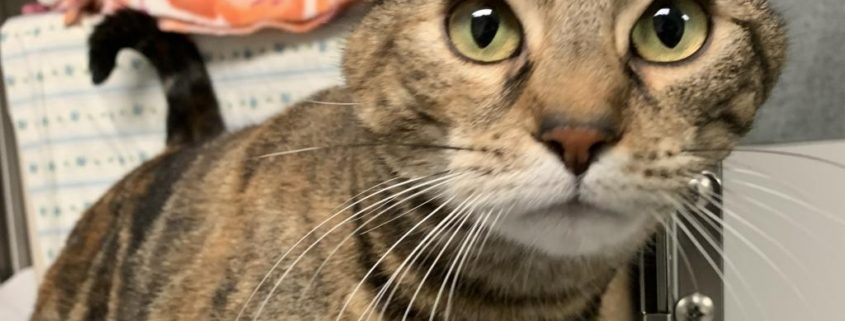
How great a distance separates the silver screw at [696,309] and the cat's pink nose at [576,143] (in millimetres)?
666

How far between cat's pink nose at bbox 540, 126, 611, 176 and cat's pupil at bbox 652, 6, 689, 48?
5.1 inches

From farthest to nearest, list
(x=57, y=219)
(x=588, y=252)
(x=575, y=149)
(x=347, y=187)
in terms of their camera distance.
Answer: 1. (x=57, y=219)
2. (x=347, y=187)
3. (x=588, y=252)
4. (x=575, y=149)

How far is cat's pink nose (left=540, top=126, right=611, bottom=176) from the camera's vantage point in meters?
0.53

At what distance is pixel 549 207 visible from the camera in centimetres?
57

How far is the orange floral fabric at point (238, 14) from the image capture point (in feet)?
4.63

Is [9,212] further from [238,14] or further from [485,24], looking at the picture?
[485,24]

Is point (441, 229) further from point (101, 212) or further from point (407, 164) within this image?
point (101, 212)

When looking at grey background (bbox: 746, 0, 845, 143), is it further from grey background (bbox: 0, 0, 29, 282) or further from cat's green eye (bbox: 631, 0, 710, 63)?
grey background (bbox: 0, 0, 29, 282)

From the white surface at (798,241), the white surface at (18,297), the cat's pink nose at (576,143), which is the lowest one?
the white surface at (18,297)

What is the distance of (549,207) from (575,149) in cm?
6

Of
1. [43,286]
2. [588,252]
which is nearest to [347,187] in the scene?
[588,252]

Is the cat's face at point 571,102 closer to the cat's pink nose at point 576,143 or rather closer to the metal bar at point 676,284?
the cat's pink nose at point 576,143

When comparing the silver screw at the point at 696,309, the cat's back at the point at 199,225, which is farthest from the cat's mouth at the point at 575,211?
the silver screw at the point at 696,309

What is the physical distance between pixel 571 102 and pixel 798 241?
1.96 ft
